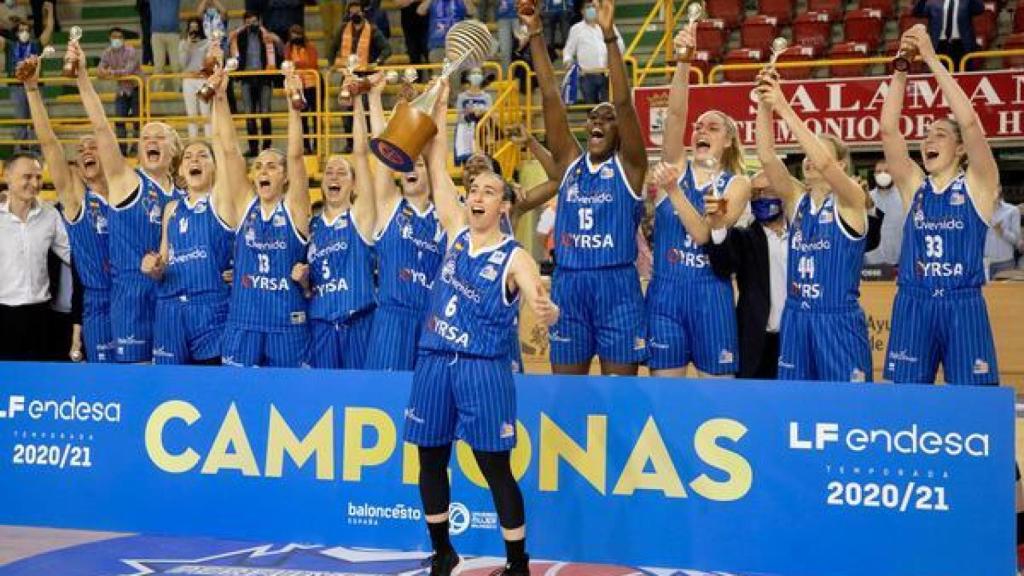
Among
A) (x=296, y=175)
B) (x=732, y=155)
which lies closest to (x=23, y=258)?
(x=296, y=175)

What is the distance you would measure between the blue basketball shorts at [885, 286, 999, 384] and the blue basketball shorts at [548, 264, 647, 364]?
130 centimetres

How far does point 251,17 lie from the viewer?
17.0 m

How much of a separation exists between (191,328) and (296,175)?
1067mm

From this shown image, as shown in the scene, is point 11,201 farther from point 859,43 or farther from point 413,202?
point 859,43

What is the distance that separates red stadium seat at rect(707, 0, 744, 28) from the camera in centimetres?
1775

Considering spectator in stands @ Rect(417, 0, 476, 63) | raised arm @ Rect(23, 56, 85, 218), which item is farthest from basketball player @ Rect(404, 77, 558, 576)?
spectator in stands @ Rect(417, 0, 476, 63)

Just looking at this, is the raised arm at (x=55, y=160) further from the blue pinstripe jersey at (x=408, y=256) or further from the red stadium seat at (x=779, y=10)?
the red stadium seat at (x=779, y=10)

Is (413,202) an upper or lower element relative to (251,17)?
lower

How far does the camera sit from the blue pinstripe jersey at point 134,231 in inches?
338

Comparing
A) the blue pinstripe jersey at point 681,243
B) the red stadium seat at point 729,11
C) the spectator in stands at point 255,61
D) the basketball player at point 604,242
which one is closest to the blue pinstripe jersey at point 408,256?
the basketball player at point 604,242

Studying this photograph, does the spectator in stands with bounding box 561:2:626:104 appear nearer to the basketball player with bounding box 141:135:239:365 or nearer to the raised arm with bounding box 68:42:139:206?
the raised arm with bounding box 68:42:139:206

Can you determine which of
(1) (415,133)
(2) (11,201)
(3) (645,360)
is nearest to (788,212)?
(3) (645,360)

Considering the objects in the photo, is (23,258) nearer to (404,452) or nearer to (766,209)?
(404,452)

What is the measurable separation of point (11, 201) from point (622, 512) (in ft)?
14.6
